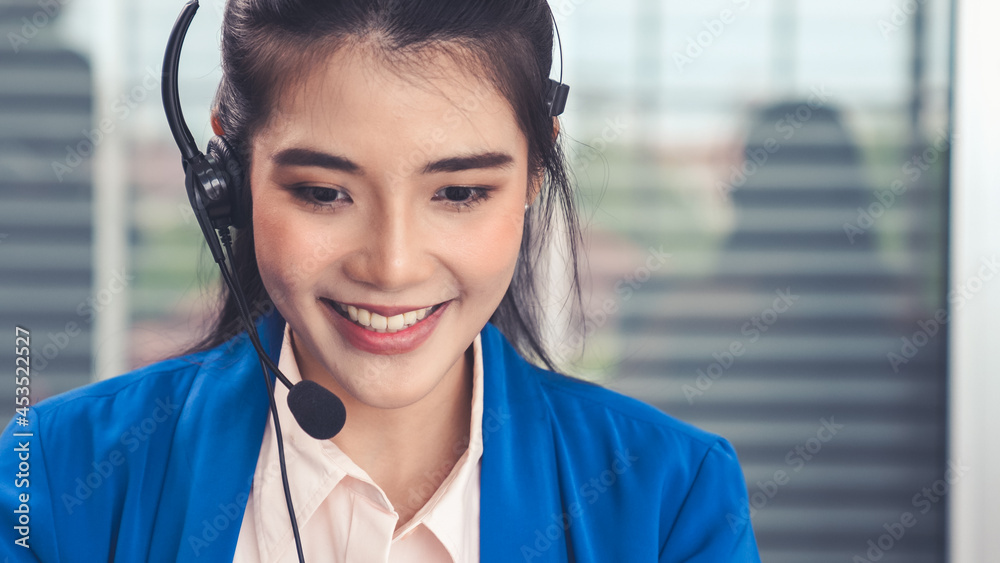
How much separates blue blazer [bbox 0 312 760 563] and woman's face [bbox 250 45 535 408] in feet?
0.57

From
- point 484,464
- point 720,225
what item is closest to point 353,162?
point 484,464

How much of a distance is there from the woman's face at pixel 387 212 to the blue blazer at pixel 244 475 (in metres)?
0.17

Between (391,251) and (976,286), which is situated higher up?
(391,251)

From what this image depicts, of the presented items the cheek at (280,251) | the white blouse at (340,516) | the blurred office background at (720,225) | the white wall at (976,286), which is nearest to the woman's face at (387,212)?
the cheek at (280,251)

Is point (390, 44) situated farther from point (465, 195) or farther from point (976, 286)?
point (976, 286)

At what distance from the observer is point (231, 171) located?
920mm

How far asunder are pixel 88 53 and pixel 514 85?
1.85 m

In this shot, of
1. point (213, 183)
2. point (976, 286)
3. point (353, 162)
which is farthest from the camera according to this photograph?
point (976, 286)

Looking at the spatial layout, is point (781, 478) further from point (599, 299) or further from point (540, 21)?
point (540, 21)

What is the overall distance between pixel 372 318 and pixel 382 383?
0.07 metres

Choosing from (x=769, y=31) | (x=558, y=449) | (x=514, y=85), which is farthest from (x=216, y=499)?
(x=769, y=31)

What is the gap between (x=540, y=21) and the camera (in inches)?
37.4

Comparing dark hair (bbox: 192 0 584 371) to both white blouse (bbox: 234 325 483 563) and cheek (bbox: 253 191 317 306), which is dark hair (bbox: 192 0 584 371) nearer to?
cheek (bbox: 253 191 317 306)

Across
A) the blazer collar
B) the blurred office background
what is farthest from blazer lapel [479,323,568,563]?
the blurred office background
